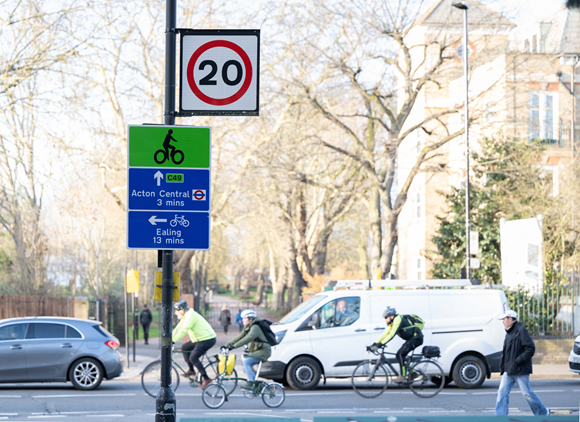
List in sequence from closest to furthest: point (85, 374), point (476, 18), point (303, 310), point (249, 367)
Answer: point (249, 367)
point (85, 374)
point (303, 310)
point (476, 18)

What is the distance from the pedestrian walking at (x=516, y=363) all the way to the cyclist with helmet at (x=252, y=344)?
169 inches

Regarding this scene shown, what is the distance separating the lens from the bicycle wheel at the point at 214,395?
12500 mm

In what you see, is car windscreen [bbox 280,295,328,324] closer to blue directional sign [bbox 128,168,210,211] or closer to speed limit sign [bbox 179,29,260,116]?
blue directional sign [bbox 128,168,210,211]

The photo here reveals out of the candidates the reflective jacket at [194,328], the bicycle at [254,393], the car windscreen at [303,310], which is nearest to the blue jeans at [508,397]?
the bicycle at [254,393]

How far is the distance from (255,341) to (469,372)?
525 cm

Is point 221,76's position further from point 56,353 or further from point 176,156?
point 56,353

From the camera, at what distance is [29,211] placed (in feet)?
100

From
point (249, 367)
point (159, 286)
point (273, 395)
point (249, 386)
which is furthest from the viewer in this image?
point (249, 367)

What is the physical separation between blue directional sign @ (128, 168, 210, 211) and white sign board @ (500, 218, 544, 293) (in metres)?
16.8

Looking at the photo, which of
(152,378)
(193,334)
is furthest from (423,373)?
(152,378)

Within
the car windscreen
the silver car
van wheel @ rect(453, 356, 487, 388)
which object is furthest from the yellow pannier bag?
van wheel @ rect(453, 356, 487, 388)

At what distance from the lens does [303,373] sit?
15328 mm

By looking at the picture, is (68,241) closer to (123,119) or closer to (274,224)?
(274,224)

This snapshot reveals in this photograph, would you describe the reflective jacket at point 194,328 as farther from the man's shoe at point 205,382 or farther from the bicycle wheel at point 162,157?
the bicycle wheel at point 162,157
